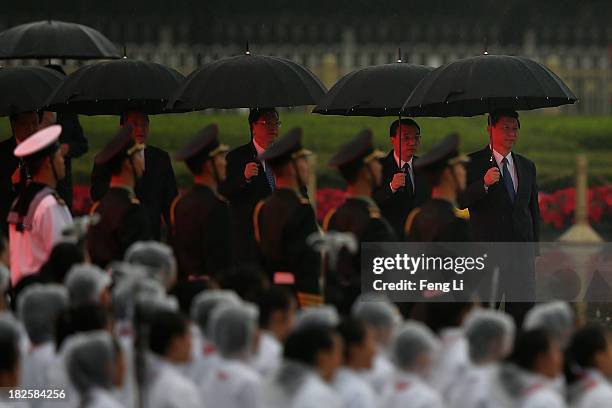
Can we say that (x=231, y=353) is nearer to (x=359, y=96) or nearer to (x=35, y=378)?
(x=35, y=378)

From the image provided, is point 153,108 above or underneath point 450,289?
above

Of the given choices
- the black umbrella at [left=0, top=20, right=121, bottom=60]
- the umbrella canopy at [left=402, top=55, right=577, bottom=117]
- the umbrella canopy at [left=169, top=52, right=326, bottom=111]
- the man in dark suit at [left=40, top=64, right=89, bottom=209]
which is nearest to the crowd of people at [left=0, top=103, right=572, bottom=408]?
the umbrella canopy at [left=402, top=55, right=577, bottom=117]

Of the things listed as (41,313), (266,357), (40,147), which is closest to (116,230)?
(40,147)

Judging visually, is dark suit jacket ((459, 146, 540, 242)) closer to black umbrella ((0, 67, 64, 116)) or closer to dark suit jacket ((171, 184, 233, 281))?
dark suit jacket ((171, 184, 233, 281))

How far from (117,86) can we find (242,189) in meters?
1.46

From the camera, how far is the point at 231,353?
8117 mm

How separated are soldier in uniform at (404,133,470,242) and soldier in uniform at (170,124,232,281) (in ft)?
3.15

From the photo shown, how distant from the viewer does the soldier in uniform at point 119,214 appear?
10031 millimetres

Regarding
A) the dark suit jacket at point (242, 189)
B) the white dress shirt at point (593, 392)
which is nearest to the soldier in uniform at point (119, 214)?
the dark suit jacket at point (242, 189)

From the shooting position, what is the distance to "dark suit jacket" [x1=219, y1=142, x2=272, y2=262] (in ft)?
38.3

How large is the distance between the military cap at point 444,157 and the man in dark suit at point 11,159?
130 inches

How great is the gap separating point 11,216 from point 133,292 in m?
2.25

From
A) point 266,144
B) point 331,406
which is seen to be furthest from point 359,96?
point 331,406

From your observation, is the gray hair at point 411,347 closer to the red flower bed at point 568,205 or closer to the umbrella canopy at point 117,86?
the umbrella canopy at point 117,86
